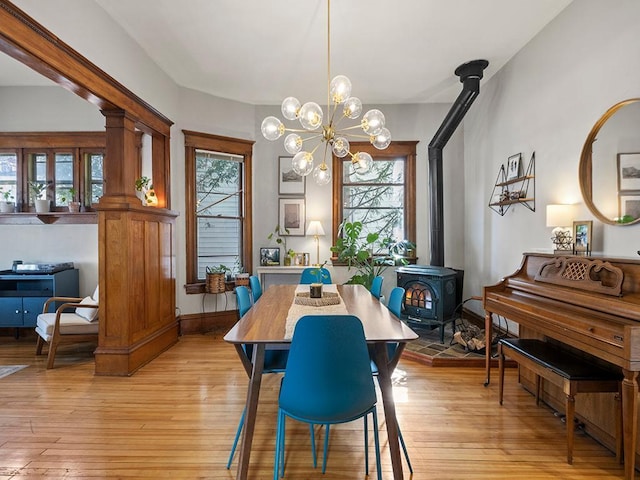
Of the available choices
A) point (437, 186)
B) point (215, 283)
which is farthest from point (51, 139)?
point (437, 186)

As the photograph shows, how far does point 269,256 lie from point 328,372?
3508mm

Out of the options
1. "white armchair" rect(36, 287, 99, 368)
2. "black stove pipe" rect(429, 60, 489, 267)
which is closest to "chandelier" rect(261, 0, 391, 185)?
"black stove pipe" rect(429, 60, 489, 267)

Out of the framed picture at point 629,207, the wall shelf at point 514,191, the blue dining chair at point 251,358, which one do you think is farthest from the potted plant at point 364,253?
the framed picture at point 629,207

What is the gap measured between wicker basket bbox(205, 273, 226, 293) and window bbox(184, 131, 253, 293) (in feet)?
0.63

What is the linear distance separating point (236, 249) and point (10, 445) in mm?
3060

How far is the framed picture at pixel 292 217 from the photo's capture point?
4.91m

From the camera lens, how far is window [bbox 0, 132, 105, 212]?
4238 mm

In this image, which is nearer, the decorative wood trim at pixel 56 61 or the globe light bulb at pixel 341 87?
the decorative wood trim at pixel 56 61

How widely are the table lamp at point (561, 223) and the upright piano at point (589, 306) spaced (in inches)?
8.5

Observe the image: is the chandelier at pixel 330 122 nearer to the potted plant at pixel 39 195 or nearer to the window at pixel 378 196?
the window at pixel 378 196

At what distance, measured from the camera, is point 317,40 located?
3311 mm

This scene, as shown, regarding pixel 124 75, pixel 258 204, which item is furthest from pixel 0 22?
pixel 258 204

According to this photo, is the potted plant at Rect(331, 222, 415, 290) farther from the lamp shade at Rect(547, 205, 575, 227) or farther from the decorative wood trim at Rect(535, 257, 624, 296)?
the decorative wood trim at Rect(535, 257, 624, 296)

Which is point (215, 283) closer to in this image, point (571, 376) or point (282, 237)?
point (282, 237)
